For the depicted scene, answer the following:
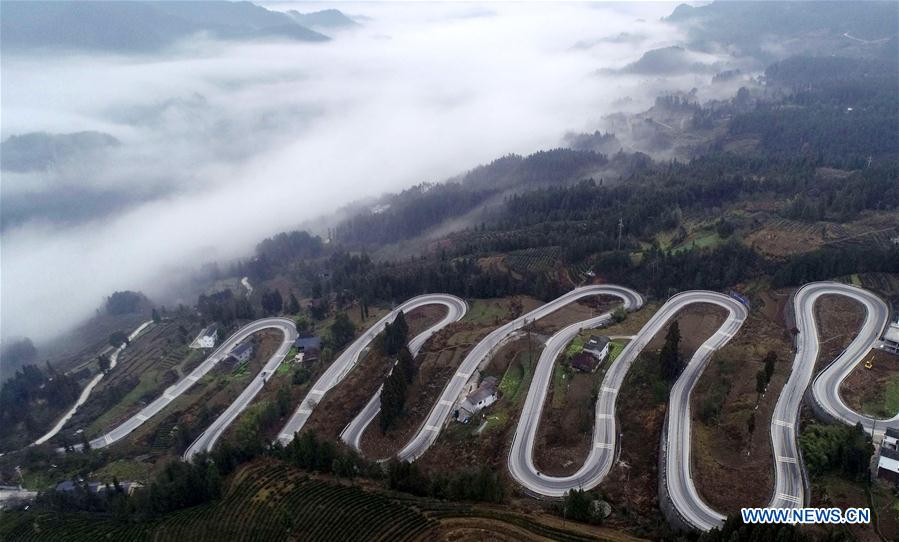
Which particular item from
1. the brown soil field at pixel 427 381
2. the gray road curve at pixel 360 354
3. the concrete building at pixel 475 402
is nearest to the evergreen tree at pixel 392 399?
the brown soil field at pixel 427 381

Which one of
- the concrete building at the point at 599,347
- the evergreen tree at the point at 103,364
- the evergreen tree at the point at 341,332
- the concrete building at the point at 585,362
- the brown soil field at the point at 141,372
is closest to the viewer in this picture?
the concrete building at the point at 585,362

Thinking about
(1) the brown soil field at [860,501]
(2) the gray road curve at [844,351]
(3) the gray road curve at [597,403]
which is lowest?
(3) the gray road curve at [597,403]

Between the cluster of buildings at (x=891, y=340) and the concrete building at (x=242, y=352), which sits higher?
the cluster of buildings at (x=891, y=340)

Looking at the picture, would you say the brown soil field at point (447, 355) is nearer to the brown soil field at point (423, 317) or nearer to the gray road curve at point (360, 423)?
the gray road curve at point (360, 423)

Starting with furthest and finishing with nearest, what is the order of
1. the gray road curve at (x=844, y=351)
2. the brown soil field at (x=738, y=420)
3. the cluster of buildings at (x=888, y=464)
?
1. the gray road curve at (x=844, y=351)
2. the brown soil field at (x=738, y=420)
3. the cluster of buildings at (x=888, y=464)

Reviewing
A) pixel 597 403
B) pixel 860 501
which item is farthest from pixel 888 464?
pixel 597 403

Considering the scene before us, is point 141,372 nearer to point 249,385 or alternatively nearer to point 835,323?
point 249,385
